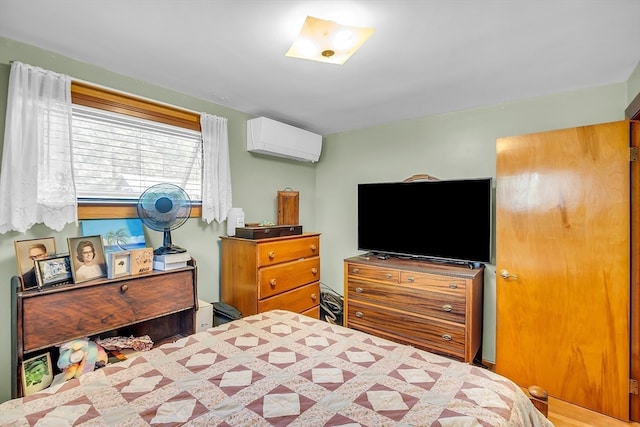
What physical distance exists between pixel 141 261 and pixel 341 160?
8.20 feet

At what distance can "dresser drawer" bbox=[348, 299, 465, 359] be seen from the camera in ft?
8.18

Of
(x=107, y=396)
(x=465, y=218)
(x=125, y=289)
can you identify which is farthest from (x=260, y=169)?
(x=107, y=396)

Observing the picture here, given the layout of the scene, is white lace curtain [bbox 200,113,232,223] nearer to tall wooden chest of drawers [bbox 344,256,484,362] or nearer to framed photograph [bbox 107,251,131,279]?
framed photograph [bbox 107,251,131,279]

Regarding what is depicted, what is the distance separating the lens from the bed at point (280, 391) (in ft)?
3.20

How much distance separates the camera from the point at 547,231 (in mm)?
2238

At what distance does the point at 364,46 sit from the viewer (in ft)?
5.86

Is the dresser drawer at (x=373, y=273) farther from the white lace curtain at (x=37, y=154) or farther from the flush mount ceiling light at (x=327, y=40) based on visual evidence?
the white lace curtain at (x=37, y=154)

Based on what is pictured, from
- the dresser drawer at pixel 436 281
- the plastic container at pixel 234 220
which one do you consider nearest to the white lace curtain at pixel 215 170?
the plastic container at pixel 234 220

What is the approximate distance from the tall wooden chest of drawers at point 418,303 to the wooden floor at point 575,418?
571 mm

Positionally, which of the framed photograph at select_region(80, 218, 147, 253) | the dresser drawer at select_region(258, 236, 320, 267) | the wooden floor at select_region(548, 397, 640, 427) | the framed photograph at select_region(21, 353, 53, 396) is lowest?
the wooden floor at select_region(548, 397, 640, 427)

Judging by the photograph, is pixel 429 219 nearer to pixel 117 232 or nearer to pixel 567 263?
pixel 567 263

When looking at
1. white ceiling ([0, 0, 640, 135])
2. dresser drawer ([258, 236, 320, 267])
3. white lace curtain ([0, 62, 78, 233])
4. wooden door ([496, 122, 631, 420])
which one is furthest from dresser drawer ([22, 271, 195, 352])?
wooden door ([496, 122, 631, 420])

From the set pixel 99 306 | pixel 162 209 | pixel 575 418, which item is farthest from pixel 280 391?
pixel 575 418

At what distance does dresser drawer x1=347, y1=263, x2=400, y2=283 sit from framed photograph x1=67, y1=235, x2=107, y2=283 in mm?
2014
